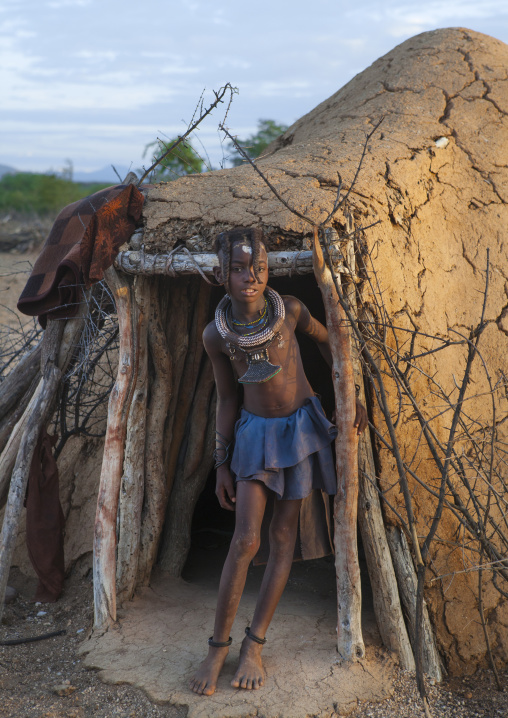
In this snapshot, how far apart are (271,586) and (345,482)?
0.53m

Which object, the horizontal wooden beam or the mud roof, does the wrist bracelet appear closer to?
the horizontal wooden beam

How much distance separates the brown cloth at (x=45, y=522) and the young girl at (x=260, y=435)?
1327mm

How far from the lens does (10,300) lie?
34.7ft

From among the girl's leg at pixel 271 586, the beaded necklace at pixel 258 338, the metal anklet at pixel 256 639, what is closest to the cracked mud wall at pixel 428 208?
the beaded necklace at pixel 258 338

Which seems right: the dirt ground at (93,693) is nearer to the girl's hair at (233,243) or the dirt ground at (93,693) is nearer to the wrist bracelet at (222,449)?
the wrist bracelet at (222,449)

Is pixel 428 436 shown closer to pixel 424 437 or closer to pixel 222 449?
pixel 424 437

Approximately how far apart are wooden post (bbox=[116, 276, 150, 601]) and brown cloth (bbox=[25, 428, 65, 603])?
1.82 ft

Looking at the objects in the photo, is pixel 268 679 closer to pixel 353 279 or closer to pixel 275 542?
pixel 275 542

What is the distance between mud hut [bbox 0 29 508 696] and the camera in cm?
295

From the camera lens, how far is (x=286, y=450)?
2787mm

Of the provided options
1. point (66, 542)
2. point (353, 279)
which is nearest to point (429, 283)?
point (353, 279)

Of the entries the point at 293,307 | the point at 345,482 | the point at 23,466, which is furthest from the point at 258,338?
the point at 23,466

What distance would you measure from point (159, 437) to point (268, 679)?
51.4 inches

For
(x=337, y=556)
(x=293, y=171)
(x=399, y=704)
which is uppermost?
(x=293, y=171)
